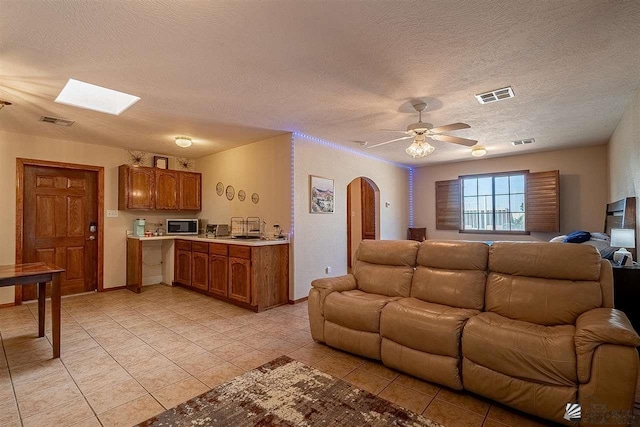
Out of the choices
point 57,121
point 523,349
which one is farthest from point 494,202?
point 57,121

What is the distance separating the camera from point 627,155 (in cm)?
351

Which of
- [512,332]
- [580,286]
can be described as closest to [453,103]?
[580,286]

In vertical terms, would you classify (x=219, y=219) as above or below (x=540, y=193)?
below

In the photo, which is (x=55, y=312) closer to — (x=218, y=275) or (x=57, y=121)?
(x=218, y=275)

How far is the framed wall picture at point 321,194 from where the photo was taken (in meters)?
4.84

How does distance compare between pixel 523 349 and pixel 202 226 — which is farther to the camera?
pixel 202 226

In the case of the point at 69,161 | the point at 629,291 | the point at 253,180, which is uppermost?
the point at 69,161

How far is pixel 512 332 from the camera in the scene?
2.04m

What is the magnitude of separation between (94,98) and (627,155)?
6.19 m

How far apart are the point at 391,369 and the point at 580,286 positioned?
1.58 m

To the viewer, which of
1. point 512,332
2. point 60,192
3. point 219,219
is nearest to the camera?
point 512,332

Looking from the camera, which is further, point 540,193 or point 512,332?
point 540,193

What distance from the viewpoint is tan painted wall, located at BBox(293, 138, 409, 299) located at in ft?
15.3

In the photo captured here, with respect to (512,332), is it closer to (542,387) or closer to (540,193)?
(542,387)
